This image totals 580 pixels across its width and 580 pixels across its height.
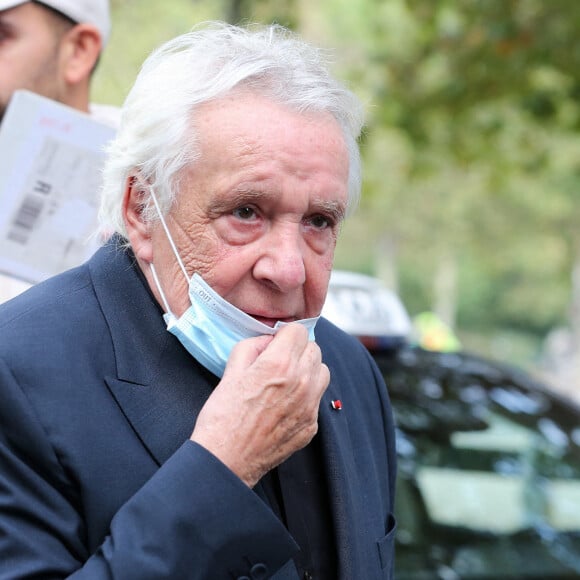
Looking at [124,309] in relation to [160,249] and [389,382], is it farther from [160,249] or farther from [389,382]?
[389,382]

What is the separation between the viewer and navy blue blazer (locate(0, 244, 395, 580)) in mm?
1562

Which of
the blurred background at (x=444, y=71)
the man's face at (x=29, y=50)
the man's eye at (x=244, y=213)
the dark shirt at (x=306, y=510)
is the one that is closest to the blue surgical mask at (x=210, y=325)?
the man's eye at (x=244, y=213)

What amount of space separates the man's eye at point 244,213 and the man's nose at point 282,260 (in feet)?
0.14

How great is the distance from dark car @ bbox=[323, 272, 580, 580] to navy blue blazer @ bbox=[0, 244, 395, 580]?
1581 mm

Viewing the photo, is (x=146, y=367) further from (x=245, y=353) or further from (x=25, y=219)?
(x=25, y=219)

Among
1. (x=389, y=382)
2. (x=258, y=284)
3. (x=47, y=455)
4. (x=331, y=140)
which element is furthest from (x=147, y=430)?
(x=389, y=382)

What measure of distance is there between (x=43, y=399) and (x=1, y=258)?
77cm

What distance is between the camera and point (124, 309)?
1.84 metres

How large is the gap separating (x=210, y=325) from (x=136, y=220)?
25cm

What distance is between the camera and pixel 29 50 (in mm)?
2445

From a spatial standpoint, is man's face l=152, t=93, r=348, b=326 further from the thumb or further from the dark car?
the dark car

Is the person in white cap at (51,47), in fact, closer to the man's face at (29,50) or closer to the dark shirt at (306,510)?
the man's face at (29,50)

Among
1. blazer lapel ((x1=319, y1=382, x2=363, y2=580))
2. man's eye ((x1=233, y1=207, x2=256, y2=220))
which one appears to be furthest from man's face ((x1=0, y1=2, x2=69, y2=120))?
blazer lapel ((x1=319, y1=382, x2=363, y2=580))

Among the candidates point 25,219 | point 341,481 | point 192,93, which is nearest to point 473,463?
point 341,481
